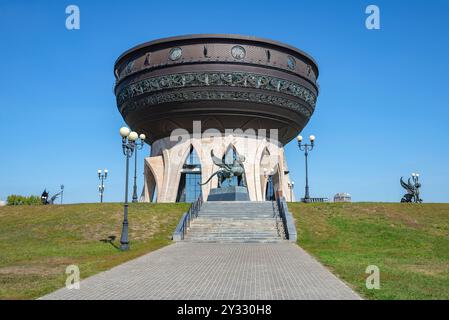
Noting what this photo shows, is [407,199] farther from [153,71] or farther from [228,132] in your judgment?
[153,71]

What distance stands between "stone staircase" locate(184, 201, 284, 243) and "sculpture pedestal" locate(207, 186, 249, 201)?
384 centimetres

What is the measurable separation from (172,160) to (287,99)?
1281 centimetres

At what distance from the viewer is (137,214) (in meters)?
27.1

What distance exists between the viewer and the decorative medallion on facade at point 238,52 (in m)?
39.9

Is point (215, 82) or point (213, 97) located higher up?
point (215, 82)

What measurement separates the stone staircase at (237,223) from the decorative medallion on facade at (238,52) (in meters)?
16.3

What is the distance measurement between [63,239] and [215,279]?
13.9 meters

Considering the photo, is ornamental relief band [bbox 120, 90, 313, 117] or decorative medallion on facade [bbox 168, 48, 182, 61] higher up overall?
decorative medallion on facade [bbox 168, 48, 182, 61]

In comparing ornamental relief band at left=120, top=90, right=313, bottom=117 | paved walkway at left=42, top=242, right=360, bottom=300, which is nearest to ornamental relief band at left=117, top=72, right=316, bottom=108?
ornamental relief band at left=120, top=90, right=313, bottom=117

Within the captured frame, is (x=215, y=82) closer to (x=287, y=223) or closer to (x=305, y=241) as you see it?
(x=287, y=223)

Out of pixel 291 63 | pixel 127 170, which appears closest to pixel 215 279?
pixel 127 170

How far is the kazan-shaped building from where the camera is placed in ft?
130

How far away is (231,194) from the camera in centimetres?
3297

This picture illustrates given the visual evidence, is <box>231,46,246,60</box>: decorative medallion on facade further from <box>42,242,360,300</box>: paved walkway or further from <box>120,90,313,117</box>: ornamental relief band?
<box>42,242,360,300</box>: paved walkway
